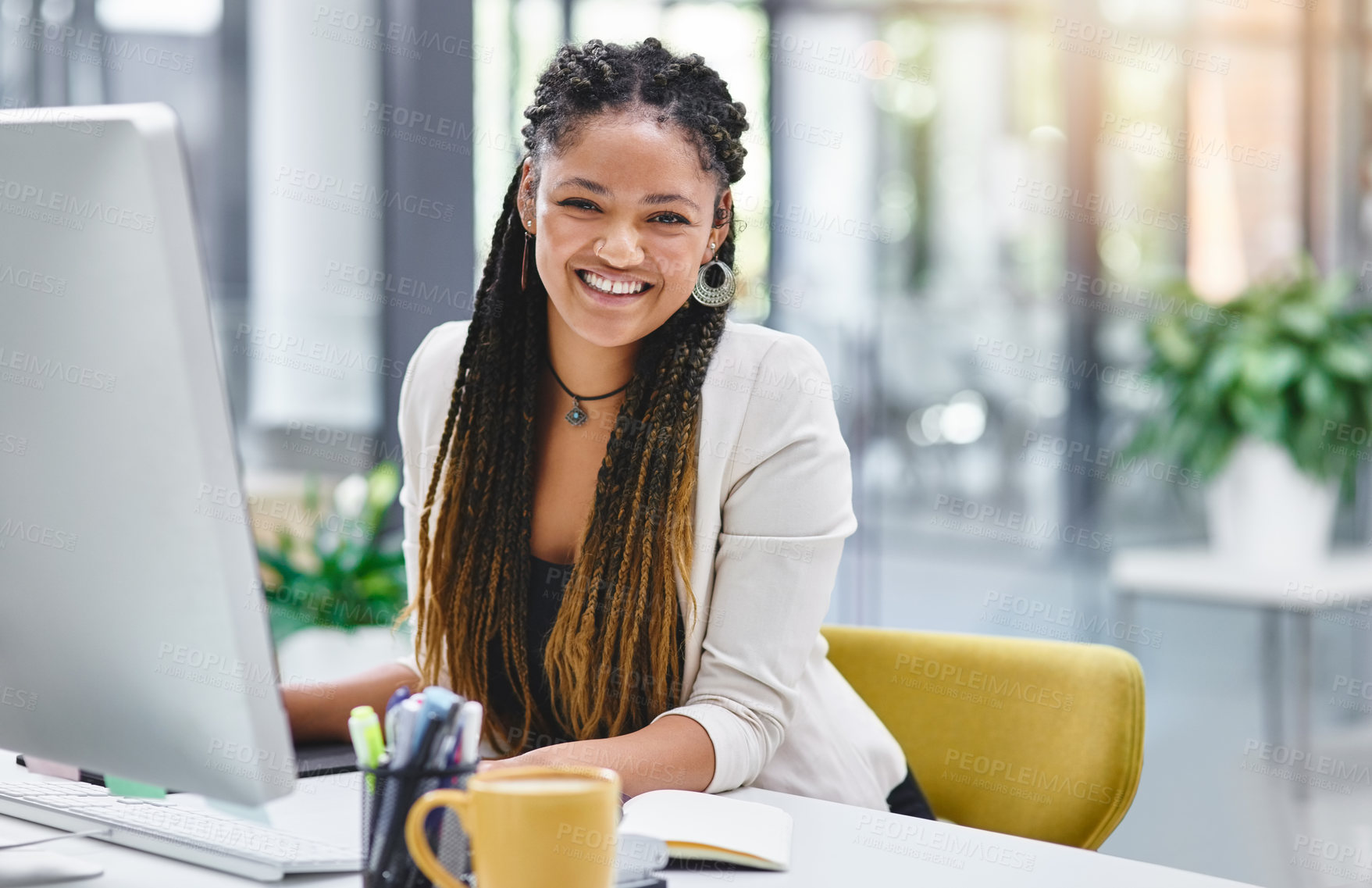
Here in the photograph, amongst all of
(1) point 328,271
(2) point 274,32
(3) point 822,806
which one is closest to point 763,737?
(3) point 822,806

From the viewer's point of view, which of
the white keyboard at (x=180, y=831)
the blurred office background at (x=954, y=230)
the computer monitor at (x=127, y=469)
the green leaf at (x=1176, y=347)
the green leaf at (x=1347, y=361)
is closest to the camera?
the computer monitor at (x=127, y=469)

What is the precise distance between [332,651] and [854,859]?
7.18 ft

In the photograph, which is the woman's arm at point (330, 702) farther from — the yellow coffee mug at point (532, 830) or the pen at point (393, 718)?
the yellow coffee mug at point (532, 830)

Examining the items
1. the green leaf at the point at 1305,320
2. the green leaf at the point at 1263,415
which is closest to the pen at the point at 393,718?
the green leaf at the point at 1263,415

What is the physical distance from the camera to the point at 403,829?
2.48 feet

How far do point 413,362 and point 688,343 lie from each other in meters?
0.39

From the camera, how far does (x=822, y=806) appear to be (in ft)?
3.54

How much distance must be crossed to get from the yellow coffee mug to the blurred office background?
2.80 m

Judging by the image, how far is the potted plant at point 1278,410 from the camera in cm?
323

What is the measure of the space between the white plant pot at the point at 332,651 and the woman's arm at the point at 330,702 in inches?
55.5

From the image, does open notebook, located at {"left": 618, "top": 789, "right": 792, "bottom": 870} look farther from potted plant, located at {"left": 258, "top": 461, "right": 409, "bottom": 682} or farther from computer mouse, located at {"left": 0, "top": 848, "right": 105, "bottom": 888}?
potted plant, located at {"left": 258, "top": 461, "right": 409, "bottom": 682}

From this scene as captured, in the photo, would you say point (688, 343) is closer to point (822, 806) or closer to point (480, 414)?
point (480, 414)

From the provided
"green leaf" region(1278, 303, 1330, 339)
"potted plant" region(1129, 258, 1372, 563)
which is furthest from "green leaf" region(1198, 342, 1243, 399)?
"green leaf" region(1278, 303, 1330, 339)

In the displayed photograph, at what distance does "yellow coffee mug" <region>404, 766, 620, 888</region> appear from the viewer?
67 cm
